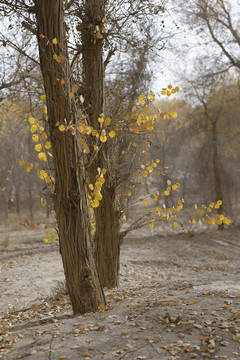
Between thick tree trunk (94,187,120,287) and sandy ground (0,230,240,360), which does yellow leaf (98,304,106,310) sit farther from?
thick tree trunk (94,187,120,287)

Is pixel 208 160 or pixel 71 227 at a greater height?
pixel 208 160

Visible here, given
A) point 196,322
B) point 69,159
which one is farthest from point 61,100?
point 196,322

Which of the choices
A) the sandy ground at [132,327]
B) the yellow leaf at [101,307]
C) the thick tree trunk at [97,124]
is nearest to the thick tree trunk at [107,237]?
the thick tree trunk at [97,124]

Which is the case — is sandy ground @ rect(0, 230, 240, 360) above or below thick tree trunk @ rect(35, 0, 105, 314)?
below

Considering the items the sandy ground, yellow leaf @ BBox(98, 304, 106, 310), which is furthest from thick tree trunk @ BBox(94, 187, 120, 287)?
yellow leaf @ BBox(98, 304, 106, 310)

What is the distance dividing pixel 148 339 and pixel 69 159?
1953 mm

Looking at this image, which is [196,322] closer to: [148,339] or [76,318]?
[148,339]

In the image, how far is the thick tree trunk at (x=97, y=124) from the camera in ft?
18.5

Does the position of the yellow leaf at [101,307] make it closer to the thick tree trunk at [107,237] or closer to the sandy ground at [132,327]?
the sandy ground at [132,327]

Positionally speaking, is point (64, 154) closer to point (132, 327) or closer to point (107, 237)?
point (132, 327)

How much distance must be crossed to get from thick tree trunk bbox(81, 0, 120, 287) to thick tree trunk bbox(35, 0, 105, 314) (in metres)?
1.32

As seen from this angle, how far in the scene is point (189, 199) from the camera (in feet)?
97.5

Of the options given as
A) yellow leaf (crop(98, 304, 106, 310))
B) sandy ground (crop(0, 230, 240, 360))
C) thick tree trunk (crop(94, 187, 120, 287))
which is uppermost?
thick tree trunk (crop(94, 187, 120, 287))

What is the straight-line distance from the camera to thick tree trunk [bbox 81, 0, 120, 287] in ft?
18.5
